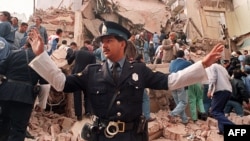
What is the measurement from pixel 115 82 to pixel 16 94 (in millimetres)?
1801

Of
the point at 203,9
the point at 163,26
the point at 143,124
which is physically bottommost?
the point at 143,124

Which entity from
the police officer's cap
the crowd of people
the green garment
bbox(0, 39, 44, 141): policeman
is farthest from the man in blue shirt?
the police officer's cap

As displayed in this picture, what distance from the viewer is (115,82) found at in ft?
7.96

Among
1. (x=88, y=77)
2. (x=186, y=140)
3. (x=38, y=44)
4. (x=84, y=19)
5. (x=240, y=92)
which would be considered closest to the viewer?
(x=38, y=44)

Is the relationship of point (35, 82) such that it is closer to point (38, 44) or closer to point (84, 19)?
point (38, 44)

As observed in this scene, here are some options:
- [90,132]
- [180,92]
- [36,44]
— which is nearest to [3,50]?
[36,44]

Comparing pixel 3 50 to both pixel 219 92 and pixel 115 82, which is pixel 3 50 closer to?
pixel 115 82

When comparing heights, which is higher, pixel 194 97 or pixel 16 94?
pixel 16 94

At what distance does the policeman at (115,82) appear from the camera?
2.34 m

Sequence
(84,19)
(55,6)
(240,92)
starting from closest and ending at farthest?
(240,92), (84,19), (55,6)

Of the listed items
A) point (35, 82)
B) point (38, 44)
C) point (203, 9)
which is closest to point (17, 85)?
point (35, 82)

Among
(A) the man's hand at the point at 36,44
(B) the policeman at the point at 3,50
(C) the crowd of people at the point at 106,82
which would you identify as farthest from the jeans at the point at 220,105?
(A) the man's hand at the point at 36,44

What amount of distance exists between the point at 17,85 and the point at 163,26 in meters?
15.6

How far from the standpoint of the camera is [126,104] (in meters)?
2.38
